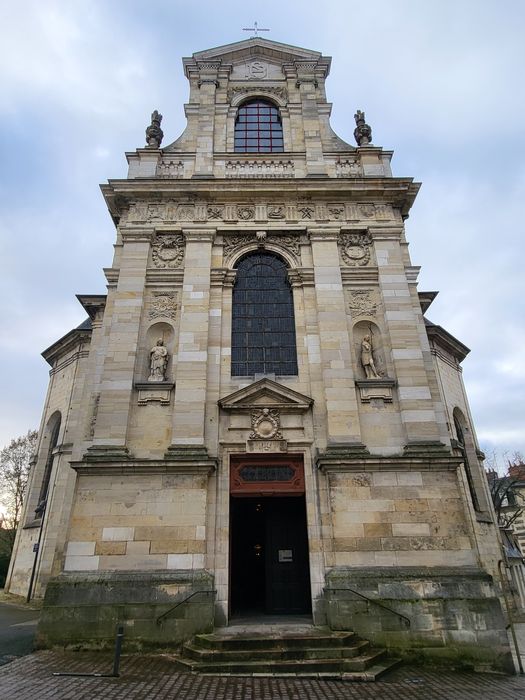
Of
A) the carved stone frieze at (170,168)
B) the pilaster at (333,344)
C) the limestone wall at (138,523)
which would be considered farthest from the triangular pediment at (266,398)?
the carved stone frieze at (170,168)

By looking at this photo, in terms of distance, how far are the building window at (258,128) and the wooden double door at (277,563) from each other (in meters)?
12.9

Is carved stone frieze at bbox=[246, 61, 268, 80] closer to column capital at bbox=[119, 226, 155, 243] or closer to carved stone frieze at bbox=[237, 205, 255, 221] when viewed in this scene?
carved stone frieze at bbox=[237, 205, 255, 221]

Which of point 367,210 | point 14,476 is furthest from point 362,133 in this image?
point 14,476

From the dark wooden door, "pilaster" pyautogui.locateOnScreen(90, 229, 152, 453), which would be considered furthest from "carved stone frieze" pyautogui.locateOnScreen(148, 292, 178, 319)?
the dark wooden door

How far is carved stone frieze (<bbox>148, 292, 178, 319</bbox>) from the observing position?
13906 mm

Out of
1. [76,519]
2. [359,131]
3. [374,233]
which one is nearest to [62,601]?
[76,519]

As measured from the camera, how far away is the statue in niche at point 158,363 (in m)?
13.0

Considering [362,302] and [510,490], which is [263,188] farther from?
[510,490]

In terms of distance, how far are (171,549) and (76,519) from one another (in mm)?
2406

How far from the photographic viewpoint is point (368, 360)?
518 inches

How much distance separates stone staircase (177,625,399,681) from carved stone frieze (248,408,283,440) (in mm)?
4394

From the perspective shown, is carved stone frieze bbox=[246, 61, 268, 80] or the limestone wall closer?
the limestone wall

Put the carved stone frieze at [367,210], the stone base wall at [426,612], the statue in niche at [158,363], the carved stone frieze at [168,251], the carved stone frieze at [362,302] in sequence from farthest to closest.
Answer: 1. the carved stone frieze at [367,210]
2. the carved stone frieze at [168,251]
3. the carved stone frieze at [362,302]
4. the statue in niche at [158,363]
5. the stone base wall at [426,612]

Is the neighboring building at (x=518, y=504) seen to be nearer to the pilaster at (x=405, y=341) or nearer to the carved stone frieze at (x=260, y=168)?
the pilaster at (x=405, y=341)
